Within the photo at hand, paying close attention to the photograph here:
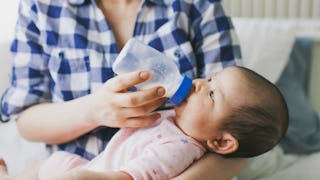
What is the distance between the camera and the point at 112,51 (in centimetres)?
112

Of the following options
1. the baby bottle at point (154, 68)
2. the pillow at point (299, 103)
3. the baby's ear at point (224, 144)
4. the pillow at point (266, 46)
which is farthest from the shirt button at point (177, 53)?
the pillow at point (299, 103)

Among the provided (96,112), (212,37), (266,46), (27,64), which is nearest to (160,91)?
(96,112)

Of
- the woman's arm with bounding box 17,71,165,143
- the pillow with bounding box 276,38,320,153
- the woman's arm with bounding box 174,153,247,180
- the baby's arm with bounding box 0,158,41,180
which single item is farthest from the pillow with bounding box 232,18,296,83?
the baby's arm with bounding box 0,158,41,180

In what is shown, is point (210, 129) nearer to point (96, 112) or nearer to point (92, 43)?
point (96, 112)

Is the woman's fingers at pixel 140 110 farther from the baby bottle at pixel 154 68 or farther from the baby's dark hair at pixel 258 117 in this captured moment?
the baby's dark hair at pixel 258 117

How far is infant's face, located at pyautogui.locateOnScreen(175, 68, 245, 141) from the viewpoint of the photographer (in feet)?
3.15

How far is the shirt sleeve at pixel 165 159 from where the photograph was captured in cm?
91

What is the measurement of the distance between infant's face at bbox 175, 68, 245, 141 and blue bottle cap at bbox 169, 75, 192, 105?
0.05 feet

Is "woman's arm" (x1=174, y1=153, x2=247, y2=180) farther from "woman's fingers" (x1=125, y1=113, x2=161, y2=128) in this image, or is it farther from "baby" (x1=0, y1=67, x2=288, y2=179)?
"woman's fingers" (x1=125, y1=113, x2=161, y2=128)

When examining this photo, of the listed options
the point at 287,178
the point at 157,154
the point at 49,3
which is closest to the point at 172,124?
the point at 157,154

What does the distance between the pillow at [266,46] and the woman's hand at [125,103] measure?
64cm

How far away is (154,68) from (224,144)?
0.70ft

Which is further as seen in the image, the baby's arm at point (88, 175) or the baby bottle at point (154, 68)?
the baby bottle at point (154, 68)

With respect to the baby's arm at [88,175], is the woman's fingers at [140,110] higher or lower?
higher
